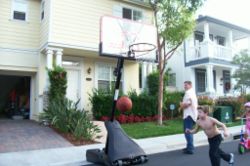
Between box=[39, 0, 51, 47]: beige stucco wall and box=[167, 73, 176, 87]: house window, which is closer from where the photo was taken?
box=[39, 0, 51, 47]: beige stucco wall

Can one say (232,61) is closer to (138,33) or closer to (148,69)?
(148,69)

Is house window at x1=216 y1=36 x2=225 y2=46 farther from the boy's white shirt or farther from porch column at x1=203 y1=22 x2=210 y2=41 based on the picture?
the boy's white shirt

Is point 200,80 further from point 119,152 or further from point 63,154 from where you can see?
point 119,152

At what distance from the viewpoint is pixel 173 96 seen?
16969 millimetres

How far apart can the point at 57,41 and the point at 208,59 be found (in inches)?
448

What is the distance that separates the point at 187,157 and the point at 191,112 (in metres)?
1.22

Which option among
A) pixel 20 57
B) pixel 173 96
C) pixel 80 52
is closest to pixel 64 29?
pixel 80 52

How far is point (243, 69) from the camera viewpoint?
20859 millimetres

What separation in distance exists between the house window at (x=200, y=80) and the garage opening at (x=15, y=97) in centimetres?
1269

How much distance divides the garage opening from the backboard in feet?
28.2

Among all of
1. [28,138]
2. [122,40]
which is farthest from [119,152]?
[28,138]

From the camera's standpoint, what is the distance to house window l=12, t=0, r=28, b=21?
575 inches

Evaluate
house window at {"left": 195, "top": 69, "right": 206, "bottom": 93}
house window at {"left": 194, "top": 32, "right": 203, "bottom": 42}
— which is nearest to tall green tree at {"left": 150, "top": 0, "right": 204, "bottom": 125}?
house window at {"left": 195, "top": 69, "right": 206, "bottom": 93}

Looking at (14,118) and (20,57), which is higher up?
(20,57)
